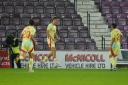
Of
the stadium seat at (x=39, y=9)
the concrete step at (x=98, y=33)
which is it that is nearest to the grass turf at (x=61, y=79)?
the concrete step at (x=98, y=33)

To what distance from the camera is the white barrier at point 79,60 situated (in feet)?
109

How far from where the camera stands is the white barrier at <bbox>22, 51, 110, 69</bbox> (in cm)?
3312

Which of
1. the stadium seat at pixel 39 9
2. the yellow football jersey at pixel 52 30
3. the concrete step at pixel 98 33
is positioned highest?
the stadium seat at pixel 39 9

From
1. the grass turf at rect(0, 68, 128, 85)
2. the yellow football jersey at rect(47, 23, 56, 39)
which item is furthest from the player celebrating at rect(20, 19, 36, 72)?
the yellow football jersey at rect(47, 23, 56, 39)

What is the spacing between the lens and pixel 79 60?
109 ft

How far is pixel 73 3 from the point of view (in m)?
39.2

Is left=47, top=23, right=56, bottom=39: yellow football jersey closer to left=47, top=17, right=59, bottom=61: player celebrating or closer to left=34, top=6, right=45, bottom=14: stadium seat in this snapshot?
left=47, top=17, right=59, bottom=61: player celebrating

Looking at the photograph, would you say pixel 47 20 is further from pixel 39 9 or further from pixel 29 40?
pixel 29 40

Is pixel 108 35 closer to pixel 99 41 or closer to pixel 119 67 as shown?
pixel 99 41

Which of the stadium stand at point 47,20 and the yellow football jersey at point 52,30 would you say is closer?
the yellow football jersey at point 52,30

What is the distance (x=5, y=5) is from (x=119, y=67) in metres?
9.23

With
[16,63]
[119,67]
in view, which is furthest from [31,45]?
[119,67]

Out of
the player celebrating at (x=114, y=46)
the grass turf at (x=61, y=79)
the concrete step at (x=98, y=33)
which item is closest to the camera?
the grass turf at (x=61, y=79)

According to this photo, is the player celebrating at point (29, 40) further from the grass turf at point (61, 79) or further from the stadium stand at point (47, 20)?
the stadium stand at point (47, 20)
